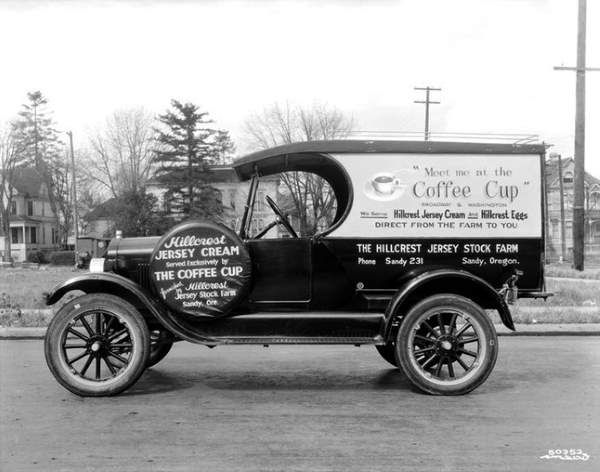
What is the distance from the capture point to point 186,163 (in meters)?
54.8

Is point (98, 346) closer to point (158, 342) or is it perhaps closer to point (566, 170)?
point (158, 342)

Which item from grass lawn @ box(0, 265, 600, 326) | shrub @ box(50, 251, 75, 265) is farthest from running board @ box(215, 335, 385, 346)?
shrub @ box(50, 251, 75, 265)

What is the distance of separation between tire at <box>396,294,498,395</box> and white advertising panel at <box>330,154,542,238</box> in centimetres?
65

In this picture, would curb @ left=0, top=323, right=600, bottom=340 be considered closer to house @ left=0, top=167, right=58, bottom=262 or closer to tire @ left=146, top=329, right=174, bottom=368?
tire @ left=146, top=329, right=174, bottom=368

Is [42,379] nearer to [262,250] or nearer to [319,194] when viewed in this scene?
[262,250]

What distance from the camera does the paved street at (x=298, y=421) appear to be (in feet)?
13.2

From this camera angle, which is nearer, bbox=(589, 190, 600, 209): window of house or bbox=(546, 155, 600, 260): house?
bbox=(546, 155, 600, 260): house

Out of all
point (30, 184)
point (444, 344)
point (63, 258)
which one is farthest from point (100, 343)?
point (30, 184)

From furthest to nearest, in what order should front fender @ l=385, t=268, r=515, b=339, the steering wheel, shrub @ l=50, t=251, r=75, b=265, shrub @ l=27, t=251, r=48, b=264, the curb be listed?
shrub @ l=27, t=251, r=48, b=264 → shrub @ l=50, t=251, r=75, b=265 → the curb → the steering wheel → front fender @ l=385, t=268, r=515, b=339

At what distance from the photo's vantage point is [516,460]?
402cm

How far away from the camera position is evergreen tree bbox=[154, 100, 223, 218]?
53.3 metres

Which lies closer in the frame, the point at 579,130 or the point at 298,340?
the point at 298,340

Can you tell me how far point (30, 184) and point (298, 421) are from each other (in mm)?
68524

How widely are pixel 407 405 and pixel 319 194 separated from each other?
2.66 m
